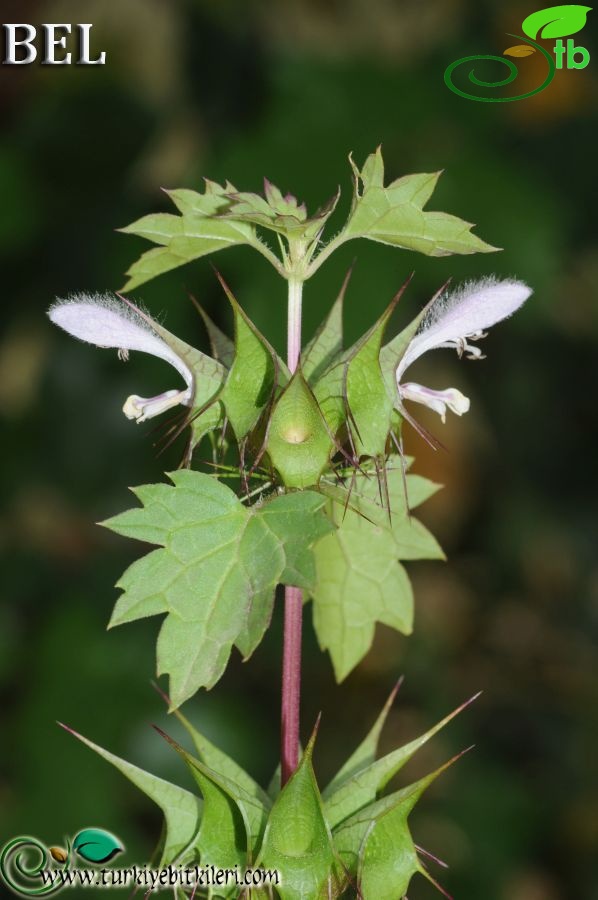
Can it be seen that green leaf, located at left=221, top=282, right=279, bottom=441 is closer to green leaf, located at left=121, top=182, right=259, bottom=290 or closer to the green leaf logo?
green leaf, located at left=121, top=182, right=259, bottom=290

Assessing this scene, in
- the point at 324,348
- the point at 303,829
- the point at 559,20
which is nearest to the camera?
the point at 303,829

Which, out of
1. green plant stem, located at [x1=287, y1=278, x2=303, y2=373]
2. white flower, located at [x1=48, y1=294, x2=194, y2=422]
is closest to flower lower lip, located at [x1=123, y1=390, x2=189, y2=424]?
white flower, located at [x1=48, y1=294, x2=194, y2=422]

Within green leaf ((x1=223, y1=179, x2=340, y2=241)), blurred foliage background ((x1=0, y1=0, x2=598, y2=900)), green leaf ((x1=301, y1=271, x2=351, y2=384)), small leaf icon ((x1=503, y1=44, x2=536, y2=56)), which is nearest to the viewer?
green leaf ((x1=223, y1=179, x2=340, y2=241))

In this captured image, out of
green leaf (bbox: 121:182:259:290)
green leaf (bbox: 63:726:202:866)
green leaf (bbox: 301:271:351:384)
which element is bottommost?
green leaf (bbox: 63:726:202:866)

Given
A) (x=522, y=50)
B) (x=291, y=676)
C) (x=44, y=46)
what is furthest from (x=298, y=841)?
(x=44, y=46)

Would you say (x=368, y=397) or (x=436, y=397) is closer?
(x=368, y=397)

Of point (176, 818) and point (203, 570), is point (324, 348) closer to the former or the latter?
point (203, 570)

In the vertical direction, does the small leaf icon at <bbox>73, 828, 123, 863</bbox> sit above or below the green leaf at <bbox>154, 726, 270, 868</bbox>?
below
